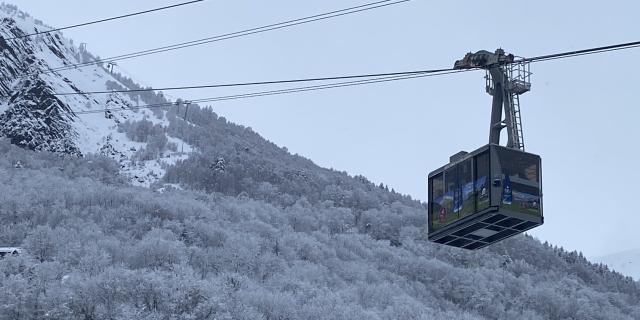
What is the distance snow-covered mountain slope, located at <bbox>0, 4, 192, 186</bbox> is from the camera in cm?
13162

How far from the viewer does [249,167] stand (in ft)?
528

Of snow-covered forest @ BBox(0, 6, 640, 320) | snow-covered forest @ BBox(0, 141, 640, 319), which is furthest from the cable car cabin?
snow-covered forest @ BBox(0, 6, 640, 320)

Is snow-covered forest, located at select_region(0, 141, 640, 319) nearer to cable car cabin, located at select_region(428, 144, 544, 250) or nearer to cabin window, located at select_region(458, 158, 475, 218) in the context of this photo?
cable car cabin, located at select_region(428, 144, 544, 250)

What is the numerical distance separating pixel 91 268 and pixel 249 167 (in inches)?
3121

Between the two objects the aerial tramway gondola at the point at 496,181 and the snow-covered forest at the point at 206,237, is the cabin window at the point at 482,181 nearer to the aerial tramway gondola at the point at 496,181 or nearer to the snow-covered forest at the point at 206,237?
the aerial tramway gondola at the point at 496,181

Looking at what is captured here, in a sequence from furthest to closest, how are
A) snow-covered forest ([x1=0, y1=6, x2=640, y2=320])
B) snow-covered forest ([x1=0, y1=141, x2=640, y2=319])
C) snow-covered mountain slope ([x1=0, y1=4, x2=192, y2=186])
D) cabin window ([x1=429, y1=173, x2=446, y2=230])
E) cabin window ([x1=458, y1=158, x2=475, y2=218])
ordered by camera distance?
snow-covered mountain slope ([x1=0, y1=4, x2=192, y2=186]), snow-covered forest ([x1=0, y1=6, x2=640, y2=320]), snow-covered forest ([x1=0, y1=141, x2=640, y2=319]), cabin window ([x1=429, y1=173, x2=446, y2=230]), cabin window ([x1=458, y1=158, x2=475, y2=218])

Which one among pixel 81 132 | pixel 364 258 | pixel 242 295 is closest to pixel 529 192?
pixel 242 295

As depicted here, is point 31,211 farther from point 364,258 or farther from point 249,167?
point 249,167

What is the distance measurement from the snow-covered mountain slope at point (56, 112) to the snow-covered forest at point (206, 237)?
33 cm

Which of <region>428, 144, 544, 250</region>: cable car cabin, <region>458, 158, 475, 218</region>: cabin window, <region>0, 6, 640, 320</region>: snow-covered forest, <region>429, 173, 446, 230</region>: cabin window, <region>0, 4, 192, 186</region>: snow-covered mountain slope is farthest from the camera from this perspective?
<region>0, 4, 192, 186</region>: snow-covered mountain slope

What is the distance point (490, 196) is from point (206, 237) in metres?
86.9

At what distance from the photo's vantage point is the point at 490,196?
23.4 m

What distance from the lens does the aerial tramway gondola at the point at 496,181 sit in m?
23.5

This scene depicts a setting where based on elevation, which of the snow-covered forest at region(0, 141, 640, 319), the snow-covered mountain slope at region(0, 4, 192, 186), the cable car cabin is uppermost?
the snow-covered mountain slope at region(0, 4, 192, 186)
